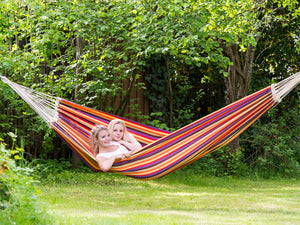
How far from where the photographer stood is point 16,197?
2047mm

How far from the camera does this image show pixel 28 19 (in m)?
4.61

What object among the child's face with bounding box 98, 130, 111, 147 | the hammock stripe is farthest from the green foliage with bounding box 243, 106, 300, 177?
the child's face with bounding box 98, 130, 111, 147

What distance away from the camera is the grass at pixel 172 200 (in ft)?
9.42

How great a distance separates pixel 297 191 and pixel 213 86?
2.59 m

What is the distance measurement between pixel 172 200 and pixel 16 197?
195 cm

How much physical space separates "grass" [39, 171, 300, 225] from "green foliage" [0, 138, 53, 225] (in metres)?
0.18

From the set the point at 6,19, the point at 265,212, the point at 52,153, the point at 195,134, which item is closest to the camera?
the point at 265,212

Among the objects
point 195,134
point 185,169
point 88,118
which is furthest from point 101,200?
point 185,169

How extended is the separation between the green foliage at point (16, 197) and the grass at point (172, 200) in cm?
18

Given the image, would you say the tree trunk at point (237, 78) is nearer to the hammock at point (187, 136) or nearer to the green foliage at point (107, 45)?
the green foliage at point (107, 45)

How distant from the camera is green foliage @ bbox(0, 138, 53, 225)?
6.62 feet

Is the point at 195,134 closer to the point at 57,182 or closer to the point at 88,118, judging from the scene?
the point at 88,118

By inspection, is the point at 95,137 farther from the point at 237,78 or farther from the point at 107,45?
the point at 237,78

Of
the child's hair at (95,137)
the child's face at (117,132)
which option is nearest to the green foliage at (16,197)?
the child's hair at (95,137)
